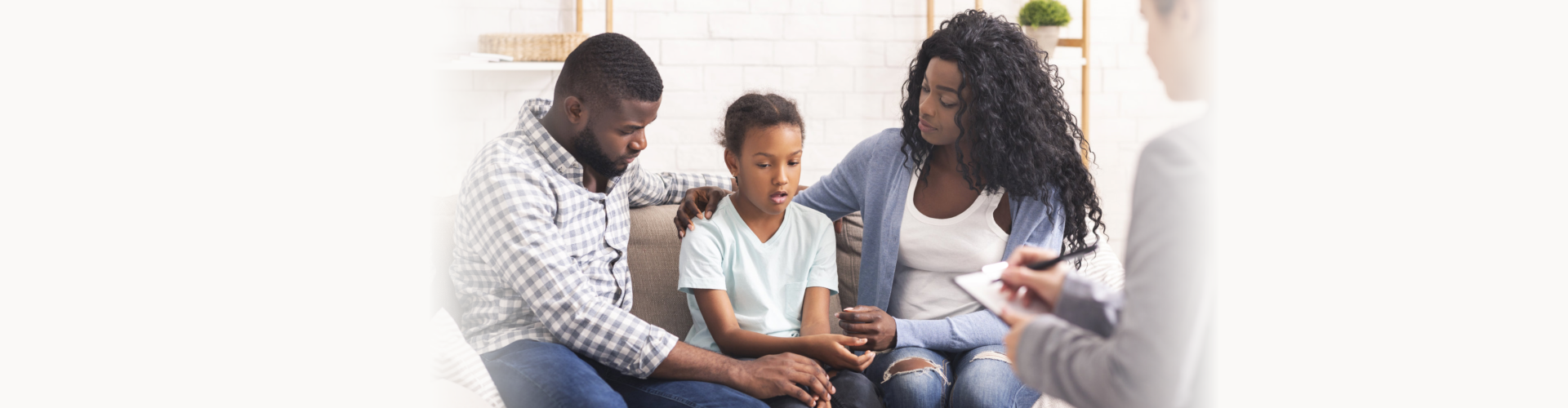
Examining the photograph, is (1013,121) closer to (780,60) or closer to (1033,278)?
(1033,278)

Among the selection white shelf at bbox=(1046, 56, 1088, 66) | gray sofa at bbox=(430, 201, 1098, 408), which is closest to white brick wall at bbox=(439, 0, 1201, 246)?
white shelf at bbox=(1046, 56, 1088, 66)

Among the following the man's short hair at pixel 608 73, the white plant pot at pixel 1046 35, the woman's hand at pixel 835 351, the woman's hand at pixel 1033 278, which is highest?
the white plant pot at pixel 1046 35

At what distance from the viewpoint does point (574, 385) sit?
81cm

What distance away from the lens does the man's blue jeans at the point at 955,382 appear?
0.93 m

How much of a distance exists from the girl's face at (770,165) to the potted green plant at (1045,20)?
1.24 metres

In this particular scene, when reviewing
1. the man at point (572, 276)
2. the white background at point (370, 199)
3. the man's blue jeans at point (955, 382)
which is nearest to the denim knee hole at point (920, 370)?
the man's blue jeans at point (955, 382)

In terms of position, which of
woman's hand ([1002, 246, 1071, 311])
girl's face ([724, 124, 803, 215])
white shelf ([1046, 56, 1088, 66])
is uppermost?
white shelf ([1046, 56, 1088, 66])

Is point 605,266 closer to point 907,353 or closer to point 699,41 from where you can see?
point 907,353

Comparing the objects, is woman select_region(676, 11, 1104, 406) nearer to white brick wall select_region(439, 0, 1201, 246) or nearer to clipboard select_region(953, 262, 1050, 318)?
clipboard select_region(953, 262, 1050, 318)

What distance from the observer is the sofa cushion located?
1.24 meters

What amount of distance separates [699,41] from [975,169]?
1.23 m

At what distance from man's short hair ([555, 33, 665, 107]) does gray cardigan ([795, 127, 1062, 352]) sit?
0.33 metres

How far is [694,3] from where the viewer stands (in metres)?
2.08

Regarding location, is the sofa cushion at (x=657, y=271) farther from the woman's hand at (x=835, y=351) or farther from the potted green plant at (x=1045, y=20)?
the potted green plant at (x=1045, y=20)
